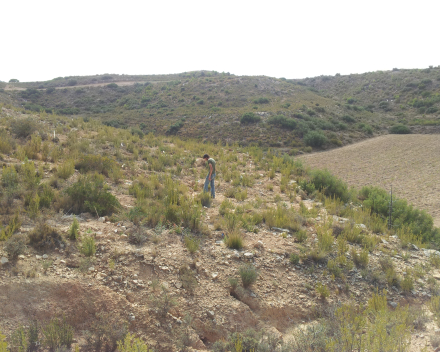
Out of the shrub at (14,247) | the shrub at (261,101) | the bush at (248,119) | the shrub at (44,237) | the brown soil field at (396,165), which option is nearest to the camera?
the shrub at (14,247)

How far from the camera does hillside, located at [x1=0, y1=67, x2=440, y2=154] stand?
91.7 feet

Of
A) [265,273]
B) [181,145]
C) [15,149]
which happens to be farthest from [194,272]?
[181,145]

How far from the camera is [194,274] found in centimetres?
480

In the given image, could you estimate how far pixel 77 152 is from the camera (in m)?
9.72

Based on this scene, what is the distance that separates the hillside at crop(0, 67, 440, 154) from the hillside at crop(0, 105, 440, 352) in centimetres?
1798

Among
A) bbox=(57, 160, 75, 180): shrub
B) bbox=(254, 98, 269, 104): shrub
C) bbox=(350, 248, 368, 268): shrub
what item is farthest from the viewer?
bbox=(254, 98, 269, 104): shrub

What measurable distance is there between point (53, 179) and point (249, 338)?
19.7ft

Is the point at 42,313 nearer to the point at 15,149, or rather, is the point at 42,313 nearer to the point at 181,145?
the point at 15,149

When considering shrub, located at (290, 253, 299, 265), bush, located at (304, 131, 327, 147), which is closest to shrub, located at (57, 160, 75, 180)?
shrub, located at (290, 253, 299, 265)

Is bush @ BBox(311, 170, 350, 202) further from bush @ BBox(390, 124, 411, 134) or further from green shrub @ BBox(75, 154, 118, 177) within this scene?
bush @ BBox(390, 124, 411, 134)

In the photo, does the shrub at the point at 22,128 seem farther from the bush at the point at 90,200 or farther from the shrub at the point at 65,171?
the bush at the point at 90,200

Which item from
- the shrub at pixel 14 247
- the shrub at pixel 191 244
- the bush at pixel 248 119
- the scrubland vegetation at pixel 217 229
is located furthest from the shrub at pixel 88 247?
the bush at pixel 248 119

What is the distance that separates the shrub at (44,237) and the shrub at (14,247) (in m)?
0.23

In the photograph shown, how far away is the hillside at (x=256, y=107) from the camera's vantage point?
27.9 meters
